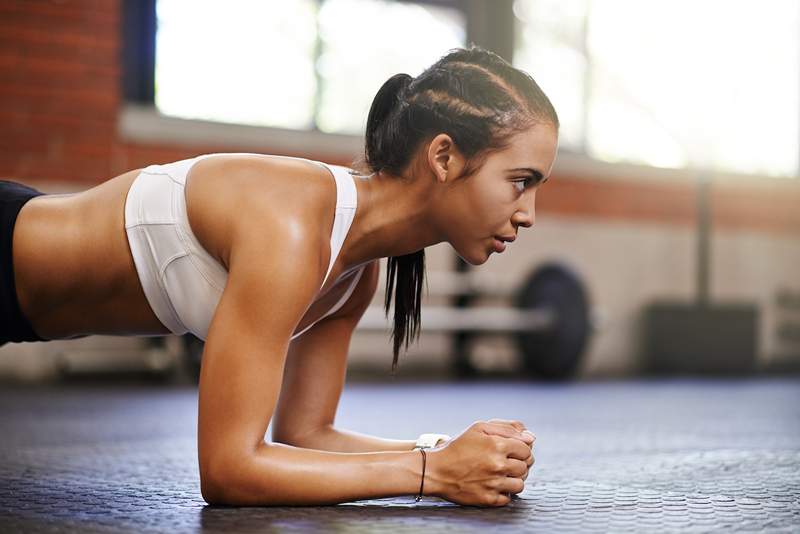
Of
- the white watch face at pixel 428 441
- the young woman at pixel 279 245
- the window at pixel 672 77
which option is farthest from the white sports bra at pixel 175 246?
the window at pixel 672 77

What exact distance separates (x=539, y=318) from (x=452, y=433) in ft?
7.19

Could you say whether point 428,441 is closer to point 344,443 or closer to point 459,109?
point 344,443

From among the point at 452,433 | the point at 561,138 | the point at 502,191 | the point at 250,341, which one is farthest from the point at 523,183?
the point at 561,138

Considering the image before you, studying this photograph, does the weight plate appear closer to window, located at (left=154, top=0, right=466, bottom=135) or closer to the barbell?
the barbell

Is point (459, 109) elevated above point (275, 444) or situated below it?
above

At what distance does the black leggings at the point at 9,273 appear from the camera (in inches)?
56.5

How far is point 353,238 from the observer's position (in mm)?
1470

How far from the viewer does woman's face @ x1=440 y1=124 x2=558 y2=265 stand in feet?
4.58

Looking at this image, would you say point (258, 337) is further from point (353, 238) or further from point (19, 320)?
point (19, 320)

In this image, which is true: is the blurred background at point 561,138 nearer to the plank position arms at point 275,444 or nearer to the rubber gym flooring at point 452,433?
the rubber gym flooring at point 452,433

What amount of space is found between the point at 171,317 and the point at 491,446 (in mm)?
534

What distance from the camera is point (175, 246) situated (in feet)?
4.60

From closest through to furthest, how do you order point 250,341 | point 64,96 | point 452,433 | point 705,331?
1. point 250,341
2. point 452,433
3. point 64,96
4. point 705,331

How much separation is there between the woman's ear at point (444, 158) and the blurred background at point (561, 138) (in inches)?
108
